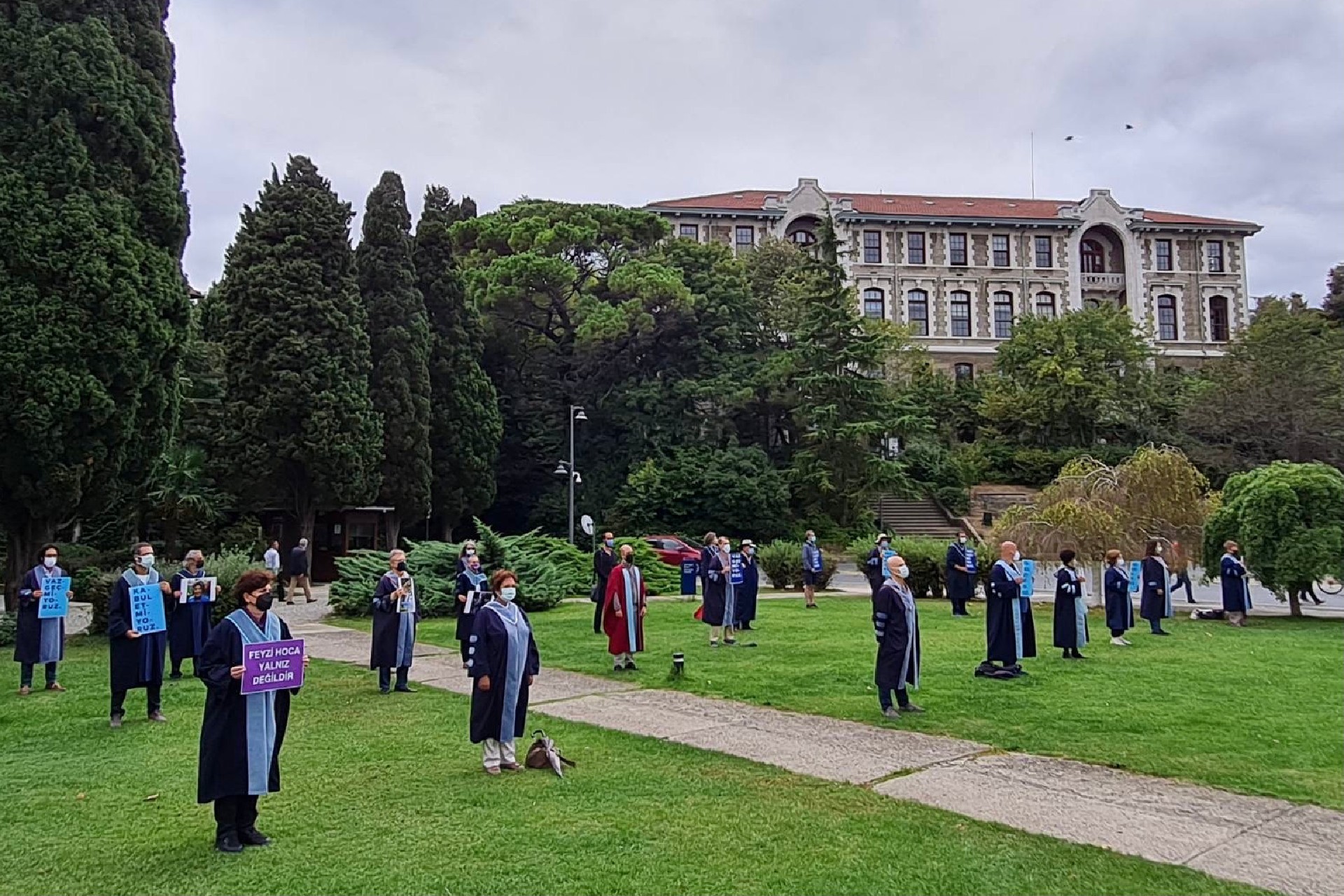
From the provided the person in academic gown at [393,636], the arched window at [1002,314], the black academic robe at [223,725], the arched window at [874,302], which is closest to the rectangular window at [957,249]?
the arched window at [1002,314]

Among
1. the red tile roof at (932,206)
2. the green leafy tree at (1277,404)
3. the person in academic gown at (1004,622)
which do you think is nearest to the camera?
the person in academic gown at (1004,622)

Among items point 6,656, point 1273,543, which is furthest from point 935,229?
point 6,656

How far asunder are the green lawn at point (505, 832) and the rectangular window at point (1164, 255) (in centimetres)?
6794

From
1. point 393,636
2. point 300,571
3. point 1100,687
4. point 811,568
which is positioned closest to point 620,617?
point 393,636

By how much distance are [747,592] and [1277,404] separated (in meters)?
35.5

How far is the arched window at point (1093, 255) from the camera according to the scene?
68000 millimetres

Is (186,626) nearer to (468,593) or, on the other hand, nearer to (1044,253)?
(468,593)

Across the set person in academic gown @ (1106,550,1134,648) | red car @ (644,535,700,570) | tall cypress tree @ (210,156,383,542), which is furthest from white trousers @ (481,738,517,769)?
tall cypress tree @ (210,156,383,542)

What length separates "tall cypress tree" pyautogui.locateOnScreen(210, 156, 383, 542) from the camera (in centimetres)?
3009

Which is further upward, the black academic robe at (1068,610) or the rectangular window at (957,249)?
the rectangular window at (957,249)

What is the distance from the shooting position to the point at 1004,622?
12.7 m

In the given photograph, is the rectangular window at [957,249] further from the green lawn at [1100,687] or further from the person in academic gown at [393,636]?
the person in academic gown at [393,636]

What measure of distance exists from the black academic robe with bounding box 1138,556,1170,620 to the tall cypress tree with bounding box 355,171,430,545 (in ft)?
80.4

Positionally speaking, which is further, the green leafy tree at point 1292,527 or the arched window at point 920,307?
the arched window at point 920,307
